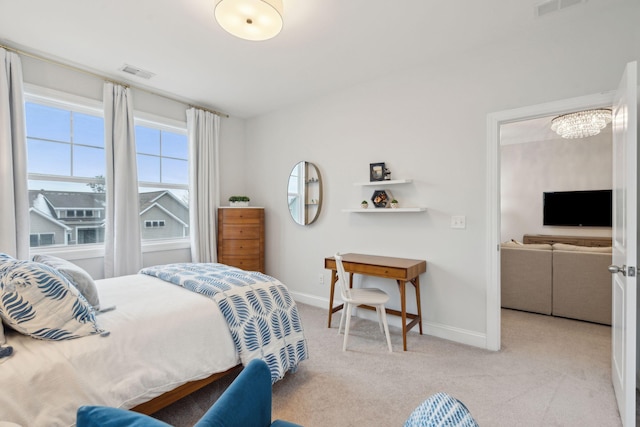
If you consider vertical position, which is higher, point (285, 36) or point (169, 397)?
point (285, 36)

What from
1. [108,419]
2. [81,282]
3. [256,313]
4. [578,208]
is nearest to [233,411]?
[108,419]

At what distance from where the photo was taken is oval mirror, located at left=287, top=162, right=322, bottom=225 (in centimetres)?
391

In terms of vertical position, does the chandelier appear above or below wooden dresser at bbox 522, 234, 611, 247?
above

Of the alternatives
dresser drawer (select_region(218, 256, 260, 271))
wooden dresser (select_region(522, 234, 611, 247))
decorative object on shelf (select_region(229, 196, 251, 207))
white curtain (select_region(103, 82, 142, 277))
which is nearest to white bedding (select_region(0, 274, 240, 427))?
white curtain (select_region(103, 82, 142, 277))

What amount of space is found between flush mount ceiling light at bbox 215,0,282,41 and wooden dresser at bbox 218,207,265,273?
241 centimetres

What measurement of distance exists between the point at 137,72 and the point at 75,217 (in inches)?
62.6

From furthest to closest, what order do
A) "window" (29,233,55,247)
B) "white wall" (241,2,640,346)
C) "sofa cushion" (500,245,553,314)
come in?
1. "sofa cushion" (500,245,553,314)
2. "window" (29,233,55,247)
3. "white wall" (241,2,640,346)

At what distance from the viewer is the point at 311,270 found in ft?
13.2

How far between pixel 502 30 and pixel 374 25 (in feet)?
3.32

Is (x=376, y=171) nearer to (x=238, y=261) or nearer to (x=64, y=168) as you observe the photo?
A: (x=238, y=261)

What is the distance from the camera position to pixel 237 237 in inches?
162

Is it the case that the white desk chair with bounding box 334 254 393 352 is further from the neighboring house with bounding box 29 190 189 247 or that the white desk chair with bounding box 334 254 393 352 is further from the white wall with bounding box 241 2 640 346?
the neighboring house with bounding box 29 190 189 247

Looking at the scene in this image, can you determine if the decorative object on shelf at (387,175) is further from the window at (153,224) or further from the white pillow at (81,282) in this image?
the window at (153,224)

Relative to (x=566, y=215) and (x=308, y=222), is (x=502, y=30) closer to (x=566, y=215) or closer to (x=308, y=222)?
(x=308, y=222)
